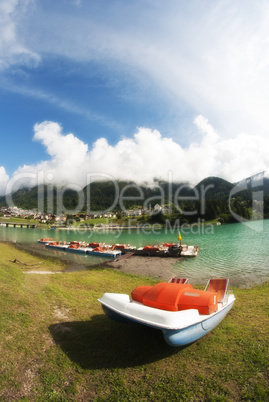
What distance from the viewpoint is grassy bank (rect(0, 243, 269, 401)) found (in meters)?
5.11

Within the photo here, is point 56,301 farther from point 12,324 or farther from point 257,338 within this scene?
point 257,338

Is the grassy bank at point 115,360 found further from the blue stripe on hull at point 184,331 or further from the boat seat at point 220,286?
the boat seat at point 220,286

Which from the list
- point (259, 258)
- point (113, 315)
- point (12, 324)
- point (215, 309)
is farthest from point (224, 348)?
point (259, 258)

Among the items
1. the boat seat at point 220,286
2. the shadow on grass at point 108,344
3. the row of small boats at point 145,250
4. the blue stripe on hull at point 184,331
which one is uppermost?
the blue stripe on hull at point 184,331

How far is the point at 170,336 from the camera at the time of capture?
5793 mm

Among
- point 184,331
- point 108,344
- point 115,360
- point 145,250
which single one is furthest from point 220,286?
point 145,250

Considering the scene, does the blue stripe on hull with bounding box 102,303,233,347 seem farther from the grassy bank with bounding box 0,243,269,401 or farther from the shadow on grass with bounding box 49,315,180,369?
the shadow on grass with bounding box 49,315,180,369

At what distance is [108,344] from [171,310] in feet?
8.26

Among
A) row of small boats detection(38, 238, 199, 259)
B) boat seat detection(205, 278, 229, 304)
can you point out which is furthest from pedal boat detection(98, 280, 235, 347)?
row of small boats detection(38, 238, 199, 259)

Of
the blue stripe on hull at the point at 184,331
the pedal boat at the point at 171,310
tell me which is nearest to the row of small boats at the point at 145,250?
the pedal boat at the point at 171,310

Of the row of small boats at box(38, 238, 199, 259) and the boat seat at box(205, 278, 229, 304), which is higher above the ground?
the boat seat at box(205, 278, 229, 304)

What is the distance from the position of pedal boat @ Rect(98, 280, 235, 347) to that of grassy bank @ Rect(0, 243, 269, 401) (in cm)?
76

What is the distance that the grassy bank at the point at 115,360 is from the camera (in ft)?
16.8

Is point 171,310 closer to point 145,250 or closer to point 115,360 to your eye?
point 115,360
